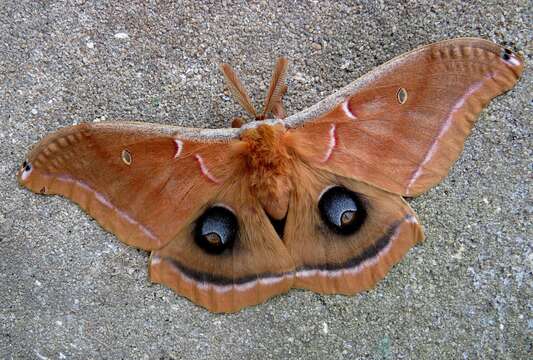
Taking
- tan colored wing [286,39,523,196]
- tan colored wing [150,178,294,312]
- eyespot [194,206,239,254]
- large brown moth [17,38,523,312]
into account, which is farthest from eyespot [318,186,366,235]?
eyespot [194,206,239,254]

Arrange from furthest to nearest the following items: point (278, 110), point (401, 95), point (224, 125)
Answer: point (224, 125), point (278, 110), point (401, 95)

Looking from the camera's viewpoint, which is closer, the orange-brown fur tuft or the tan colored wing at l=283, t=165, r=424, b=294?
the orange-brown fur tuft

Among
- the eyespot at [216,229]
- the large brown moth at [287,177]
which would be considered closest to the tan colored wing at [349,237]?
the large brown moth at [287,177]

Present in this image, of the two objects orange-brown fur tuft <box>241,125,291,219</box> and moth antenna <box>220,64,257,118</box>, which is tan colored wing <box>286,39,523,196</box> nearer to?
orange-brown fur tuft <box>241,125,291,219</box>

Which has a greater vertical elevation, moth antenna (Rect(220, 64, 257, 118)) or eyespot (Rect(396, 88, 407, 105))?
eyespot (Rect(396, 88, 407, 105))

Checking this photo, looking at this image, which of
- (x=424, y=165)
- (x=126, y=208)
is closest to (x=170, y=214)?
(x=126, y=208)

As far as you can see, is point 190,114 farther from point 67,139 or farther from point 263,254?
point 263,254

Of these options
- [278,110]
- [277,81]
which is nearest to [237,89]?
[277,81]

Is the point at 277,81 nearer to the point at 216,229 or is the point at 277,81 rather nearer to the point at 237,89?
the point at 237,89
